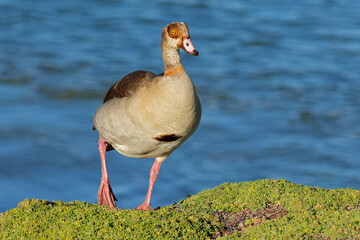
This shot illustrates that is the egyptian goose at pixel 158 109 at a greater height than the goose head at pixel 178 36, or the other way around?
the goose head at pixel 178 36

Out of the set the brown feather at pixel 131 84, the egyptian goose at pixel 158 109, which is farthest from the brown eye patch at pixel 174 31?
the brown feather at pixel 131 84

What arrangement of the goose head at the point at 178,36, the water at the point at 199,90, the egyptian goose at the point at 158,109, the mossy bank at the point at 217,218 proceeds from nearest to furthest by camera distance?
the mossy bank at the point at 217,218 < the egyptian goose at the point at 158,109 < the goose head at the point at 178,36 < the water at the point at 199,90

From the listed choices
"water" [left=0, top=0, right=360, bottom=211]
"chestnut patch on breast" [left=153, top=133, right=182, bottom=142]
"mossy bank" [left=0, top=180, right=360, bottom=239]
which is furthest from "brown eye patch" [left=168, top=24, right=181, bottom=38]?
"water" [left=0, top=0, right=360, bottom=211]

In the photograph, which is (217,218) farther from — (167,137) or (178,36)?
(178,36)

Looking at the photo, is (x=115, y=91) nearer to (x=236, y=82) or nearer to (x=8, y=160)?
(x=8, y=160)

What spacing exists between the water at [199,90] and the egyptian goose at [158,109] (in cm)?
486

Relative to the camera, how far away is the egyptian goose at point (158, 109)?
6.09 metres

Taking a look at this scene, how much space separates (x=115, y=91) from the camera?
7.13 metres

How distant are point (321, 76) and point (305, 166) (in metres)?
5.27

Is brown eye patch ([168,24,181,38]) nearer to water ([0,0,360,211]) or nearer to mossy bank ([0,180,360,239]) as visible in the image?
mossy bank ([0,180,360,239])

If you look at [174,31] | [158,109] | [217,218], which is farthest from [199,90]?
[217,218]

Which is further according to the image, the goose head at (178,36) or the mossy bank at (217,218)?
the goose head at (178,36)

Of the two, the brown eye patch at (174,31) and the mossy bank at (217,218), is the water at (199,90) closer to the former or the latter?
the mossy bank at (217,218)

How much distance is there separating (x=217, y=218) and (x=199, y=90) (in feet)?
36.7
